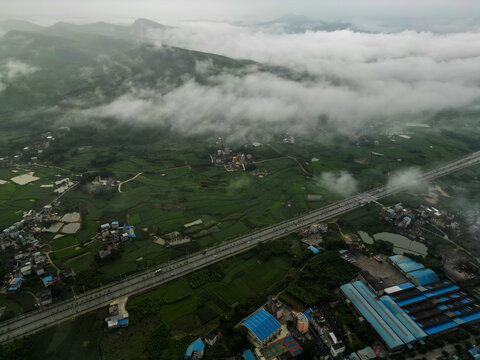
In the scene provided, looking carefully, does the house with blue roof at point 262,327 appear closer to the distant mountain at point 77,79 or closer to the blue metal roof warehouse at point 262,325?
the blue metal roof warehouse at point 262,325

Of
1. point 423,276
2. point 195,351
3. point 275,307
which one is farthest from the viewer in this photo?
point 423,276

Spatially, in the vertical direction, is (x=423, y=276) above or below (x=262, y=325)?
above

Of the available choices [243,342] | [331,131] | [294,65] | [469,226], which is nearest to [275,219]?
[243,342]

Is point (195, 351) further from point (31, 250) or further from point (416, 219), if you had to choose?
point (416, 219)

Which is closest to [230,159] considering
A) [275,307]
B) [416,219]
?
[416,219]

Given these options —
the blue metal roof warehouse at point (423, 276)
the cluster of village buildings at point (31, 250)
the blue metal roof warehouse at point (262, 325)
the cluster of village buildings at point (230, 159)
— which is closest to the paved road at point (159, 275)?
the cluster of village buildings at point (31, 250)

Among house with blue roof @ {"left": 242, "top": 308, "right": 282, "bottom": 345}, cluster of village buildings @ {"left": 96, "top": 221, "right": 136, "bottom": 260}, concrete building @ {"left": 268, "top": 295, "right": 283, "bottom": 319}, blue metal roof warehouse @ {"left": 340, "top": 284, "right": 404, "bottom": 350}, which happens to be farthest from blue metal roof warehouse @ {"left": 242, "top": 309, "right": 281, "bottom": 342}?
cluster of village buildings @ {"left": 96, "top": 221, "right": 136, "bottom": 260}
